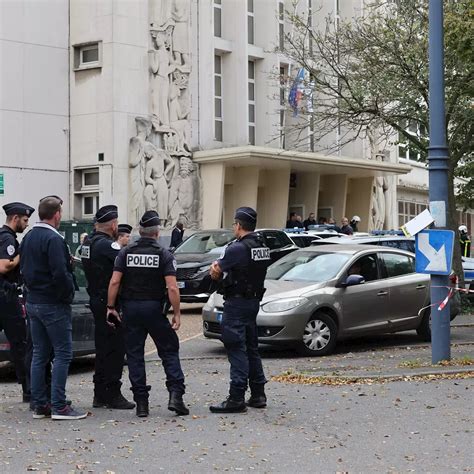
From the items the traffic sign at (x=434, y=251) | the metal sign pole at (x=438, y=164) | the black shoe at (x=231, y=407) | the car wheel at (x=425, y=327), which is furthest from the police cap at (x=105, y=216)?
the car wheel at (x=425, y=327)

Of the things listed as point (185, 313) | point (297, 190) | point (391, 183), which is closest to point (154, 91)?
point (297, 190)

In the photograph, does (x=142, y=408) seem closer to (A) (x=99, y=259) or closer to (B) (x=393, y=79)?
(A) (x=99, y=259)

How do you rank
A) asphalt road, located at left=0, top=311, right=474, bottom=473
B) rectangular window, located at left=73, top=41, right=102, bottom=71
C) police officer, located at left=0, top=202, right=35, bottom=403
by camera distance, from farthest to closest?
rectangular window, located at left=73, top=41, right=102, bottom=71, police officer, located at left=0, top=202, right=35, bottom=403, asphalt road, located at left=0, top=311, right=474, bottom=473

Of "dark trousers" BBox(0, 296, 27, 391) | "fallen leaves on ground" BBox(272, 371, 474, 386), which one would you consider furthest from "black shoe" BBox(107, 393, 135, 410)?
"fallen leaves on ground" BBox(272, 371, 474, 386)

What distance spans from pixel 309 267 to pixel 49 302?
6.92 m

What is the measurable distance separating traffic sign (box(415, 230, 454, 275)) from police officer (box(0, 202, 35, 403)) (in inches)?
187

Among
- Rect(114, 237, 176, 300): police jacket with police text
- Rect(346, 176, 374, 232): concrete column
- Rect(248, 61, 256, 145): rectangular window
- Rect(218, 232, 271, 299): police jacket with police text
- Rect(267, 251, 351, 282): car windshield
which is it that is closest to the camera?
Rect(114, 237, 176, 300): police jacket with police text

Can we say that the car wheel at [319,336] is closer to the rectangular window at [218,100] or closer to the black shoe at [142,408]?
the black shoe at [142,408]

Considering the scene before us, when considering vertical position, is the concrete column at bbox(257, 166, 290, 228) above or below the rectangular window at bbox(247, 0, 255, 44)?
below

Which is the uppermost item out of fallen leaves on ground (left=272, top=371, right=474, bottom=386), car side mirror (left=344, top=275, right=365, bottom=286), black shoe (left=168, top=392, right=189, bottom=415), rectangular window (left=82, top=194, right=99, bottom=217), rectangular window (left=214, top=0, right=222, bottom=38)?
rectangular window (left=214, top=0, right=222, bottom=38)

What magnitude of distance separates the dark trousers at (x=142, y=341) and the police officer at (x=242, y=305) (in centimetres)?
51

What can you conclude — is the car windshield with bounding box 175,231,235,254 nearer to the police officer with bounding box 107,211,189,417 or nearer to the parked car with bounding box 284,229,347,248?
the parked car with bounding box 284,229,347,248

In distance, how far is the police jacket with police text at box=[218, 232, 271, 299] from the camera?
9773 millimetres

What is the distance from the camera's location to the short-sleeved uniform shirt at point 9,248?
10.2m
